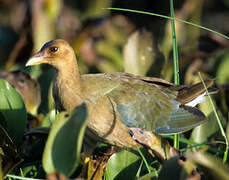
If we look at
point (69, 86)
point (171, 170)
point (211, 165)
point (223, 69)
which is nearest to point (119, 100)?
point (69, 86)

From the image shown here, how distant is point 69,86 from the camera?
107 inches

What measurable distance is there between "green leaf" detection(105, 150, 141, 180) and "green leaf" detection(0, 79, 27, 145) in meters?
0.56

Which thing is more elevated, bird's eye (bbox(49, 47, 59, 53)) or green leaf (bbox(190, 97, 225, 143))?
bird's eye (bbox(49, 47, 59, 53))

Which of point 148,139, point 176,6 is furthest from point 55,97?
point 176,6

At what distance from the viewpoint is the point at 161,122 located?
2.86 m

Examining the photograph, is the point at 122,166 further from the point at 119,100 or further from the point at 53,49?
the point at 53,49

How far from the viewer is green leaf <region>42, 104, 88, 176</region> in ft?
5.83

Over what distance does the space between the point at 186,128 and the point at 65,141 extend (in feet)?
3.60

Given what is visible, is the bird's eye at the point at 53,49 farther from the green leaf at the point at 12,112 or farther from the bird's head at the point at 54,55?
the green leaf at the point at 12,112

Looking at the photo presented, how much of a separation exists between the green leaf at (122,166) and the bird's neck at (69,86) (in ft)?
1.44

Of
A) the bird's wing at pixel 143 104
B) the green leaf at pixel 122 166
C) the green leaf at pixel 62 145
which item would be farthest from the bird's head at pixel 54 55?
the green leaf at pixel 62 145

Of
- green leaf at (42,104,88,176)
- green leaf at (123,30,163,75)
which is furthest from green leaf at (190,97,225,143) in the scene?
green leaf at (42,104,88,176)

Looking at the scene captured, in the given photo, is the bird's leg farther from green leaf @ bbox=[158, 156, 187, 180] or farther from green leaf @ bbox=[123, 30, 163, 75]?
green leaf @ bbox=[123, 30, 163, 75]

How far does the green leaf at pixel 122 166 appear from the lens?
7.79 ft
